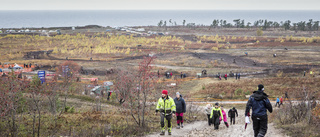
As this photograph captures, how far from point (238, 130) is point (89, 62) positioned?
5084cm

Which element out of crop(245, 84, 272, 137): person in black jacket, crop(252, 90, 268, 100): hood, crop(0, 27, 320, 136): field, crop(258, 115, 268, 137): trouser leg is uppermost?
crop(252, 90, 268, 100): hood

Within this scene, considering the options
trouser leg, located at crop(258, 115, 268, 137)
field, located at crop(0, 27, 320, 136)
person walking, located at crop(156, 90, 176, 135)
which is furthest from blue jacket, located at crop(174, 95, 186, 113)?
trouser leg, located at crop(258, 115, 268, 137)

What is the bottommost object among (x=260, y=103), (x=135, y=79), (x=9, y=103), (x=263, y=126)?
(x=263, y=126)

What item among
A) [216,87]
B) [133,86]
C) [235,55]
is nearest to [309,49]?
[235,55]

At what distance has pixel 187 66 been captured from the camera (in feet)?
179

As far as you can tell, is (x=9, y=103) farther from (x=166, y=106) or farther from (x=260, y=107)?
(x=260, y=107)

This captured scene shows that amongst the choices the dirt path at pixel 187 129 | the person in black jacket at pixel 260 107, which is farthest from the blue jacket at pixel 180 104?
the person in black jacket at pixel 260 107

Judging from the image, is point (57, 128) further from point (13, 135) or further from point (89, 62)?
point (89, 62)

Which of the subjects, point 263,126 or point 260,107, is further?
point 263,126

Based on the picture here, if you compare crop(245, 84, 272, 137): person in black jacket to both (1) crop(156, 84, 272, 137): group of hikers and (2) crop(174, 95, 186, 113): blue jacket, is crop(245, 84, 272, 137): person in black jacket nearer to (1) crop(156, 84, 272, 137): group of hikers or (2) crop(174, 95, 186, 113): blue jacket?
(1) crop(156, 84, 272, 137): group of hikers

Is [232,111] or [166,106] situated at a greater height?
[166,106]

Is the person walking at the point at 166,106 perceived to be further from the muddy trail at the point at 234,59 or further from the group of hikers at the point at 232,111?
the muddy trail at the point at 234,59

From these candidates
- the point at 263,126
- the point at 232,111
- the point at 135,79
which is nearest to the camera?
the point at 263,126

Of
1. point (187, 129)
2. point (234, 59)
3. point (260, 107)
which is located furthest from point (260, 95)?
point (234, 59)
